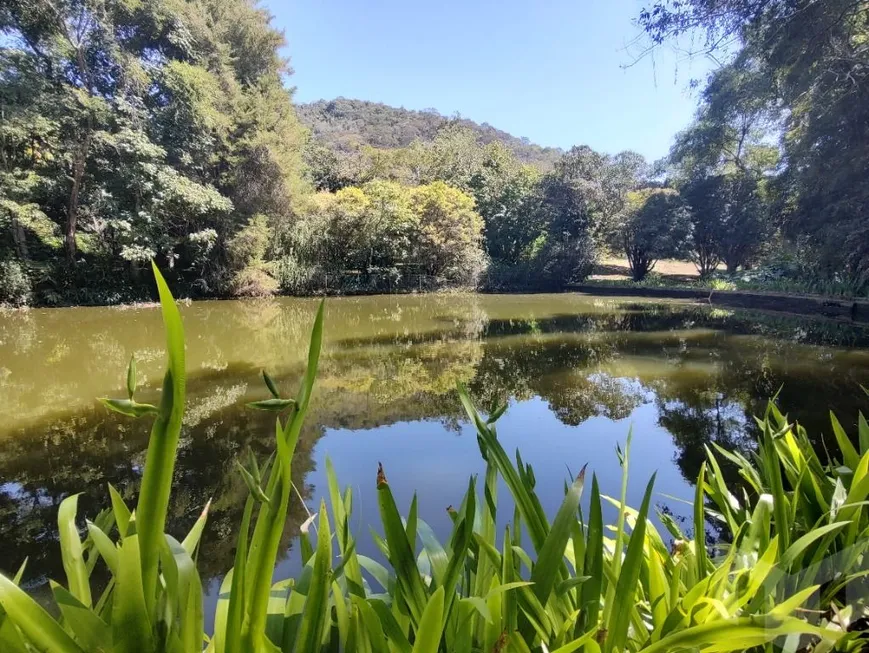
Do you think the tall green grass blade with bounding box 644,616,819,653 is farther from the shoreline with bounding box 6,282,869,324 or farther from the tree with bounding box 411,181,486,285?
the tree with bounding box 411,181,486,285

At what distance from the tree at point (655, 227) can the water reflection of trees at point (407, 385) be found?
7101mm

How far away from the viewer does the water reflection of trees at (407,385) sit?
2.63 metres

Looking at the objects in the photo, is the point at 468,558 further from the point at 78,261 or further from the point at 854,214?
the point at 78,261

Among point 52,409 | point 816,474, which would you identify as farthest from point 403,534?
point 52,409

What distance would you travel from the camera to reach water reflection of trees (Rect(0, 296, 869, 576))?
2631 mm

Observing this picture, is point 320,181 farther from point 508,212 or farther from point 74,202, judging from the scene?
point 74,202

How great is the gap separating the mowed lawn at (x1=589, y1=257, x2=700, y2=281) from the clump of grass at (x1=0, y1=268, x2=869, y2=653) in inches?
759

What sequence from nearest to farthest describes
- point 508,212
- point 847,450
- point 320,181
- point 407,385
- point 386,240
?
point 847,450
point 407,385
point 386,240
point 508,212
point 320,181

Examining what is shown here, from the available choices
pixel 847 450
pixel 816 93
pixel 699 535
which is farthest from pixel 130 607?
pixel 816 93

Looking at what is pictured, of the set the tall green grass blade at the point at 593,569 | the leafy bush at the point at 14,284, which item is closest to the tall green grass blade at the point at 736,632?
the tall green grass blade at the point at 593,569

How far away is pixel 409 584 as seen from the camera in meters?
0.68

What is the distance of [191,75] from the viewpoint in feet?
37.3

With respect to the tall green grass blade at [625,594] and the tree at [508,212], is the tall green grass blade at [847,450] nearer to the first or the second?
the tall green grass blade at [625,594]

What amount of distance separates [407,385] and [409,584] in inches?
168
